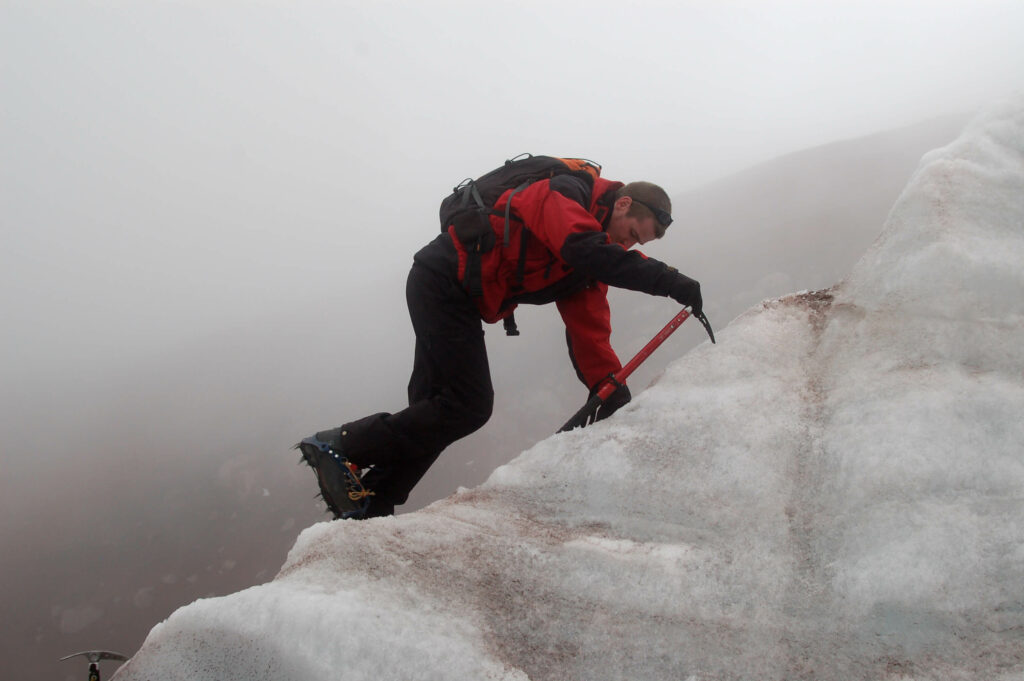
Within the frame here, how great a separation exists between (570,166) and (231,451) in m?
15.1

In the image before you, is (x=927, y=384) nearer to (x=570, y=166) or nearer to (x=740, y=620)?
(x=740, y=620)

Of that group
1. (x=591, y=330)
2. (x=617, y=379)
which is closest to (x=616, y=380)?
(x=617, y=379)

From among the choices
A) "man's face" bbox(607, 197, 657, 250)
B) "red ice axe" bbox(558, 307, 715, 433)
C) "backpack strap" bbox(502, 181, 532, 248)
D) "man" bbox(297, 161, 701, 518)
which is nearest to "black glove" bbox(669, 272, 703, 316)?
"man" bbox(297, 161, 701, 518)

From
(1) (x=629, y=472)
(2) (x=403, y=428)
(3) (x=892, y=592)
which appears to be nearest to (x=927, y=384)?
(3) (x=892, y=592)

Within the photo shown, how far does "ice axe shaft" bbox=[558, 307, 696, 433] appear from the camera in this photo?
313 cm

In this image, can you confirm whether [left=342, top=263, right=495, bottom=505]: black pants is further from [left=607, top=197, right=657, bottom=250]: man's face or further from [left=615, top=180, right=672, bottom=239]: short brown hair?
[left=615, top=180, right=672, bottom=239]: short brown hair

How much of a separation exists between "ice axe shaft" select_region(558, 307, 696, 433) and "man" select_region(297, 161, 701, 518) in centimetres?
12

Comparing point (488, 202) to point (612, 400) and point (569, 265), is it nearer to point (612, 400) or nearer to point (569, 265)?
point (569, 265)

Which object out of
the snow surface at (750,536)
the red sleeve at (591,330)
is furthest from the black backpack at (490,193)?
→ the snow surface at (750,536)

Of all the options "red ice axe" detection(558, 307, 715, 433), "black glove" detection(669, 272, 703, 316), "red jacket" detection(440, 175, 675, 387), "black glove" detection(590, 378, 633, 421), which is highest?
"red jacket" detection(440, 175, 675, 387)

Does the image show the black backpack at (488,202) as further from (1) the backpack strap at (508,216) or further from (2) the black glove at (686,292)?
(2) the black glove at (686,292)

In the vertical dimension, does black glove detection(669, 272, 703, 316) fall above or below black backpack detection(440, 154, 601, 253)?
below

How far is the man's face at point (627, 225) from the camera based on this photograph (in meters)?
3.20

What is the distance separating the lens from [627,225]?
3227 mm
